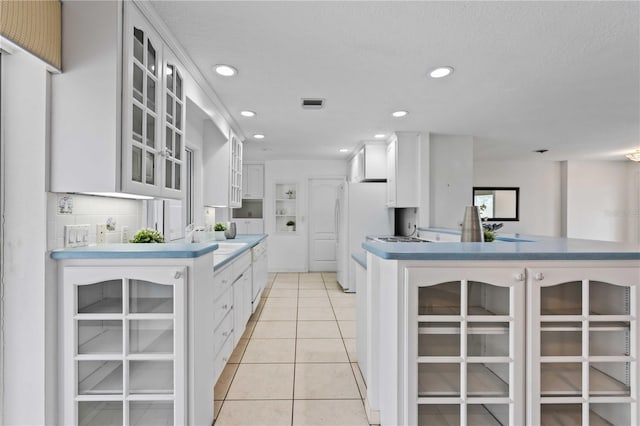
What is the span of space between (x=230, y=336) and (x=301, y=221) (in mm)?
4147

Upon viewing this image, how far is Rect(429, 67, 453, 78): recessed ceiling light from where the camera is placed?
2.46 meters

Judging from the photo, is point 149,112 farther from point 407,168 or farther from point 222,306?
point 407,168

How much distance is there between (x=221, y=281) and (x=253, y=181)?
4662 mm

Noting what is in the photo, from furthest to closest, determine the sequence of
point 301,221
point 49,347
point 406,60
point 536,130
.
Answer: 1. point 301,221
2. point 536,130
3. point 406,60
4. point 49,347

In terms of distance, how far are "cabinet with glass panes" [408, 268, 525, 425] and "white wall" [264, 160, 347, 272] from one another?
16.8 ft

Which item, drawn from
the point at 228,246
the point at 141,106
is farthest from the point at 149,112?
the point at 228,246

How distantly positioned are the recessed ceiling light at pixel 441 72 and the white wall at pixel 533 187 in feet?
16.8

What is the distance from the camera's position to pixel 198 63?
93.4 inches

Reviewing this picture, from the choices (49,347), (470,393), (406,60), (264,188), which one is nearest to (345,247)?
(264,188)

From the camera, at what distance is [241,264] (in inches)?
115

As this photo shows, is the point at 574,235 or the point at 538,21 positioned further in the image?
the point at 574,235

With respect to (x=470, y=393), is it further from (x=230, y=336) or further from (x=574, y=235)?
(x=574, y=235)

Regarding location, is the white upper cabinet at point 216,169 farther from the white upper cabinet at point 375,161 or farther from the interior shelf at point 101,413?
the interior shelf at point 101,413

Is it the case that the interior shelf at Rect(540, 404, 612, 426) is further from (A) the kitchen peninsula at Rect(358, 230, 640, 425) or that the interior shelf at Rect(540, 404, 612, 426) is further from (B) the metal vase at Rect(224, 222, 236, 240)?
(B) the metal vase at Rect(224, 222, 236, 240)
